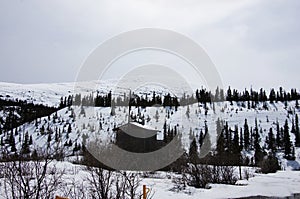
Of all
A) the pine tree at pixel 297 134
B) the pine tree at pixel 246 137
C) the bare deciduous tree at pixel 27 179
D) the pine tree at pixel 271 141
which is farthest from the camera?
the pine tree at pixel 246 137

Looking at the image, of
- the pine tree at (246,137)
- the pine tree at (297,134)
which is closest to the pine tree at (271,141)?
the pine tree at (246,137)

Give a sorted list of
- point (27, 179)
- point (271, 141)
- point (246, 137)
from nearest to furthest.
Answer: point (27, 179), point (271, 141), point (246, 137)

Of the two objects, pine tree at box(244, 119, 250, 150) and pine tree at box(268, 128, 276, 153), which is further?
pine tree at box(244, 119, 250, 150)

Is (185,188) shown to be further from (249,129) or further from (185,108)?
(185,108)

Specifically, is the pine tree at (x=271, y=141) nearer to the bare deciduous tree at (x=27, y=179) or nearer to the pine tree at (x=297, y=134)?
the pine tree at (x=297, y=134)

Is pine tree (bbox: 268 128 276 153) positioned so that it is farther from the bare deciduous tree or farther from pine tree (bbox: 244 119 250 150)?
the bare deciduous tree

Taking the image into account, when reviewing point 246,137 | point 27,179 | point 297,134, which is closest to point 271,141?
point 246,137

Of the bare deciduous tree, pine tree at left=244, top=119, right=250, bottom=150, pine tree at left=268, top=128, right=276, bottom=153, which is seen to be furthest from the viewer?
pine tree at left=244, top=119, right=250, bottom=150

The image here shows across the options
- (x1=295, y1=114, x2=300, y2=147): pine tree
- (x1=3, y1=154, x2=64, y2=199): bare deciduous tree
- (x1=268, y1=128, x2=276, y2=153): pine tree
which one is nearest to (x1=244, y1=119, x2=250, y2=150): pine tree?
(x1=268, y1=128, x2=276, y2=153): pine tree

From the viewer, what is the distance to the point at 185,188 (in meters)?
23.2

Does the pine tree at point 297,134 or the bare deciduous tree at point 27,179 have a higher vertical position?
the pine tree at point 297,134

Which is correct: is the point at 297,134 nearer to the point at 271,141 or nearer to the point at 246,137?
the point at 271,141

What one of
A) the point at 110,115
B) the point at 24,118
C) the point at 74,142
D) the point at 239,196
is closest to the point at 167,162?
the point at 239,196

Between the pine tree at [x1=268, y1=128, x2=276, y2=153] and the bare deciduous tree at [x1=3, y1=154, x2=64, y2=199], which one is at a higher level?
the pine tree at [x1=268, y1=128, x2=276, y2=153]
